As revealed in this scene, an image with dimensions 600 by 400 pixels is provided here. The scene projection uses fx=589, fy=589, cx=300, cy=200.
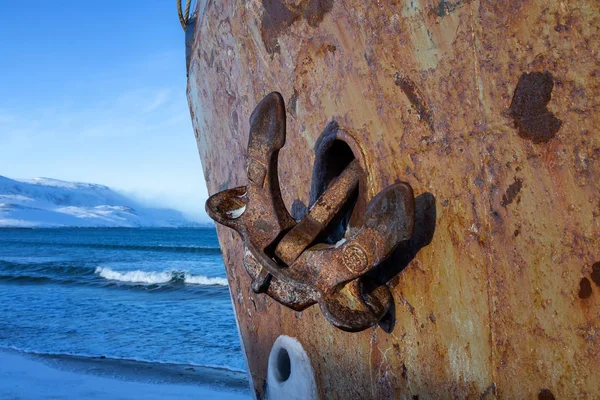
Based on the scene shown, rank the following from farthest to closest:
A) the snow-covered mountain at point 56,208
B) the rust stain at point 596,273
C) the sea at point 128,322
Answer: the snow-covered mountain at point 56,208 < the sea at point 128,322 < the rust stain at point 596,273

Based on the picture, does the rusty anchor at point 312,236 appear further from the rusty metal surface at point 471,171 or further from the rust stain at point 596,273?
the rust stain at point 596,273

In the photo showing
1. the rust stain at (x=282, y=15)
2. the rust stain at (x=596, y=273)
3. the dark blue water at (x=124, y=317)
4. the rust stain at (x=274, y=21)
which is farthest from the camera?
the dark blue water at (x=124, y=317)

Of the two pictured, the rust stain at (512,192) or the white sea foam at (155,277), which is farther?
the white sea foam at (155,277)

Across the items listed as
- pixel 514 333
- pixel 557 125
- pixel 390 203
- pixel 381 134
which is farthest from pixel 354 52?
pixel 514 333

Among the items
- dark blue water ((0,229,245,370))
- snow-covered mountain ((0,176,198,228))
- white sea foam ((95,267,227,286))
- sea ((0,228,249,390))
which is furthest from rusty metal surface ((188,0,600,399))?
snow-covered mountain ((0,176,198,228))

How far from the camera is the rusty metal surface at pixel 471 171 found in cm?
86

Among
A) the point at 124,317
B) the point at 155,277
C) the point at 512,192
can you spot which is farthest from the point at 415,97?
the point at 155,277

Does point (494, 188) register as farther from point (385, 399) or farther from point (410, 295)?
point (385, 399)

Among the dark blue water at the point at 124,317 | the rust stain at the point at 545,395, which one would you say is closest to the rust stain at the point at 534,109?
the rust stain at the point at 545,395

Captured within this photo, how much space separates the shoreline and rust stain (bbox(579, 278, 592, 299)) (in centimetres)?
489

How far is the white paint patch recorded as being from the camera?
1594 millimetres

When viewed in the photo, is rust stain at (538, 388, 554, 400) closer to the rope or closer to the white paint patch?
the white paint patch

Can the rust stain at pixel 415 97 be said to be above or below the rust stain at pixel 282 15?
below

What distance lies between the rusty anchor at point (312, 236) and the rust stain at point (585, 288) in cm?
28
